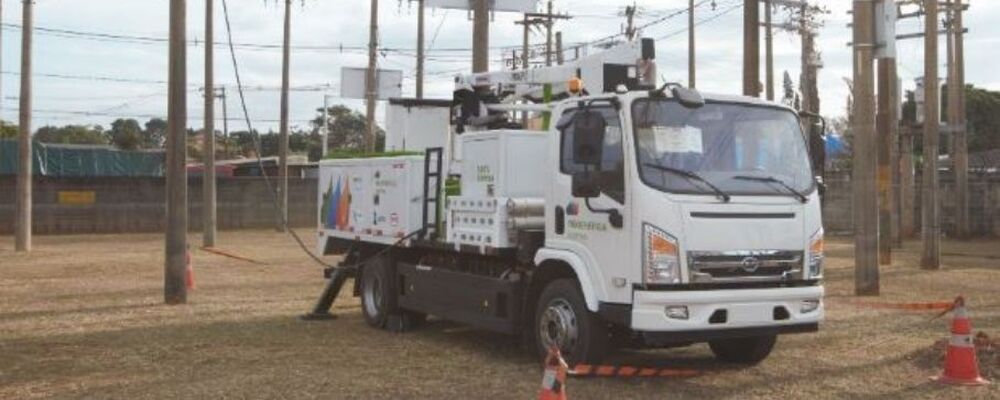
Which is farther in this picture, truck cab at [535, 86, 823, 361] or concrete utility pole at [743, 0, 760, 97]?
concrete utility pole at [743, 0, 760, 97]

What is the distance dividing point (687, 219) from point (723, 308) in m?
0.77

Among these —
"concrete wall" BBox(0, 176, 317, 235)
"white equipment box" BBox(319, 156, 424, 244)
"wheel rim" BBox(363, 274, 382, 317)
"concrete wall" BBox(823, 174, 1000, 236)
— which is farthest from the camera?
"concrete wall" BBox(0, 176, 317, 235)

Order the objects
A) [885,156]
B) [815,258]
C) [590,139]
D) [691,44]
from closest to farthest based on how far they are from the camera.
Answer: [590,139], [815,258], [885,156], [691,44]

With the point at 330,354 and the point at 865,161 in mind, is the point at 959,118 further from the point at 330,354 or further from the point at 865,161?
the point at 330,354

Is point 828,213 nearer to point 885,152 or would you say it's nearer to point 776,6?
point 776,6

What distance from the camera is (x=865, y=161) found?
16.3 metres

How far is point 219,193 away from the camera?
41531mm

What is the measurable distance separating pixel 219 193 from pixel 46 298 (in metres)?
26.3

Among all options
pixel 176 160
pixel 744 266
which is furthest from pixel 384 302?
pixel 744 266

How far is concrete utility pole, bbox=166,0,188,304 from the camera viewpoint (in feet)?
48.8

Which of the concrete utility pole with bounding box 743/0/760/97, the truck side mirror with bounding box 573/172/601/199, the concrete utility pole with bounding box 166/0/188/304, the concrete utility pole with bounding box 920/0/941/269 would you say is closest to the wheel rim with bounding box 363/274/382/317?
the concrete utility pole with bounding box 166/0/188/304

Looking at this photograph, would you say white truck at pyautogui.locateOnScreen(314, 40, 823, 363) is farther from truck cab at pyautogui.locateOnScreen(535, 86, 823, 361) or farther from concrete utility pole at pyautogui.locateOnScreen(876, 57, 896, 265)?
concrete utility pole at pyautogui.locateOnScreen(876, 57, 896, 265)

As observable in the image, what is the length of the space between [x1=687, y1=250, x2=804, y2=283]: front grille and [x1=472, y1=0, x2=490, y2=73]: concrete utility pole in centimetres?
1124

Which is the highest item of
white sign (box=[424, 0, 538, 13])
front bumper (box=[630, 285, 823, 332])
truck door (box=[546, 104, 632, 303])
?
white sign (box=[424, 0, 538, 13])
